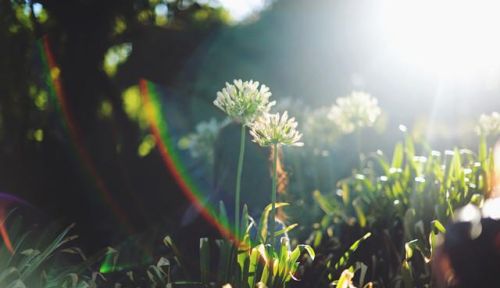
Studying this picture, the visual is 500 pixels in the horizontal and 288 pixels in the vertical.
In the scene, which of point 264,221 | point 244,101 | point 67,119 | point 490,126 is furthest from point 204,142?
point 244,101

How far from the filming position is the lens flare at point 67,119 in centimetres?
420

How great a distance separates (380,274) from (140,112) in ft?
12.1

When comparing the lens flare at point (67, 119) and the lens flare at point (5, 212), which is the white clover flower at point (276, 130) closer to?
the lens flare at point (5, 212)

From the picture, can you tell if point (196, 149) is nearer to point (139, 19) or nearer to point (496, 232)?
point (139, 19)

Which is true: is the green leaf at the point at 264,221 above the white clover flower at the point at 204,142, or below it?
below

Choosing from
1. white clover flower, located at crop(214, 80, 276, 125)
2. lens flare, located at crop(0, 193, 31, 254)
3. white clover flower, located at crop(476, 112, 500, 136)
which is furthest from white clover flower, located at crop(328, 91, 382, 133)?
lens flare, located at crop(0, 193, 31, 254)

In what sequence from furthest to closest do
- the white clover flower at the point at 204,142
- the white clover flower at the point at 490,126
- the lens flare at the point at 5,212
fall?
the white clover flower at the point at 204,142
the white clover flower at the point at 490,126
the lens flare at the point at 5,212

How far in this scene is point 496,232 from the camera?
201 centimetres

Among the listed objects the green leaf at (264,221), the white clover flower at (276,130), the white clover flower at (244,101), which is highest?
the white clover flower at (244,101)

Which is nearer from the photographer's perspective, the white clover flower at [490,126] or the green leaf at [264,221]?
the green leaf at [264,221]

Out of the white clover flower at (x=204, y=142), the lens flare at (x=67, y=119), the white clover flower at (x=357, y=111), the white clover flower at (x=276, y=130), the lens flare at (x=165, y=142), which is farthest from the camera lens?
the white clover flower at (x=204, y=142)

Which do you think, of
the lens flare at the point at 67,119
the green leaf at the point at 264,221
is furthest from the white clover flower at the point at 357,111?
the green leaf at the point at 264,221

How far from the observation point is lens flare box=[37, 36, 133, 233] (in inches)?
165

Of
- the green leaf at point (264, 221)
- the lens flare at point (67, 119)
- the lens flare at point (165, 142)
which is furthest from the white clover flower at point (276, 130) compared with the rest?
the lens flare at point (67, 119)
